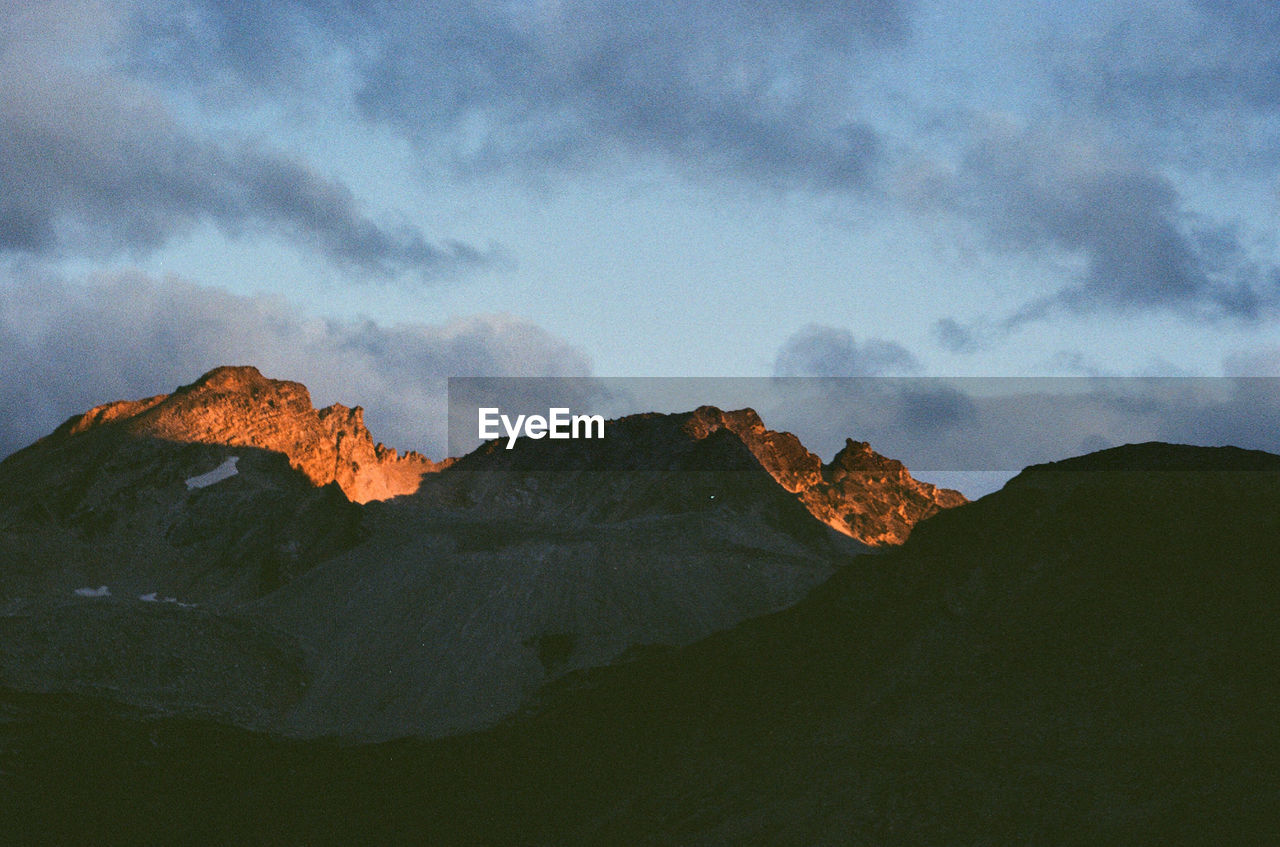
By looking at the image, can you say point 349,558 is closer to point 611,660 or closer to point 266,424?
point 266,424

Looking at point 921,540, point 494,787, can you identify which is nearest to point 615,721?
point 494,787

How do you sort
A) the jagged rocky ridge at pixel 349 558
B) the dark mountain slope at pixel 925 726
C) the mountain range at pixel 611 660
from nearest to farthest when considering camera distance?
1. the dark mountain slope at pixel 925 726
2. the mountain range at pixel 611 660
3. the jagged rocky ridge at pixel 349 558

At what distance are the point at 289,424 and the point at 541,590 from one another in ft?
110

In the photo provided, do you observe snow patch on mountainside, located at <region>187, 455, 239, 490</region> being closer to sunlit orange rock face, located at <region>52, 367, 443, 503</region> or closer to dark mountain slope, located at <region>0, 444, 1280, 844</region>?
sunlit orange rock face, located at <region>52, 367, 443, 503</region>

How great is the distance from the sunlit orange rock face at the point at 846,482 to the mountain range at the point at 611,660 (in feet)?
63.5

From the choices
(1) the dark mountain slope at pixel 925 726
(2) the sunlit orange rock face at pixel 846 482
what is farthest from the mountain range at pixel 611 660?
(2) the sunlit orange rock face at pixel 846 482

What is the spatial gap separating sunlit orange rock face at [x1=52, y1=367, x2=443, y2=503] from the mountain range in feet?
1.47

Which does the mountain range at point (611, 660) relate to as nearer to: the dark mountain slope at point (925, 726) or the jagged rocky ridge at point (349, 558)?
the dark mountain slope at point (925, 726)

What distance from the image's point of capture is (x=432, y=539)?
89.2m

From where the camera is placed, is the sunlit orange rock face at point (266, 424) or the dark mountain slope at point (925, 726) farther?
the sunlit orange rock face at point (266, 424)

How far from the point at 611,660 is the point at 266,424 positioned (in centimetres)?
4450

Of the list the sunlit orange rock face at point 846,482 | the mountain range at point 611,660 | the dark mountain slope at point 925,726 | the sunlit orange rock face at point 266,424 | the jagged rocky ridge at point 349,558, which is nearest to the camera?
the dark mountain slope at point 925,726

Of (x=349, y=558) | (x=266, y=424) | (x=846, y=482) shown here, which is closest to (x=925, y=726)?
(x=349, y=558)

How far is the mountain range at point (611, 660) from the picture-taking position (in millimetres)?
35281
